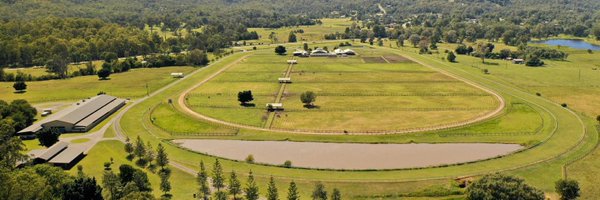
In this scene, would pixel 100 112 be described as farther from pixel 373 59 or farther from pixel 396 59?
pixel 396 59

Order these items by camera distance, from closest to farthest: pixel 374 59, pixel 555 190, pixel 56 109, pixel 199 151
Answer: pixel 555 190 < pixel 199 151 < pixel 56 109 < pixel 374 59

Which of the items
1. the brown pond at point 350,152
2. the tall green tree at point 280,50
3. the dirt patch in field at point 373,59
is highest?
the tall green tree at point 280,50

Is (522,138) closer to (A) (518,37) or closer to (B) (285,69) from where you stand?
(B) (285,69)

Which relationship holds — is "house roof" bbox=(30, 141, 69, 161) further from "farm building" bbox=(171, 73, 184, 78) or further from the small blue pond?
the small blue pond

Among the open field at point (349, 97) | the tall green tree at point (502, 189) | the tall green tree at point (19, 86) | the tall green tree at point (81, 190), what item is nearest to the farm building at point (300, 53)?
the open field at point (349, 97)

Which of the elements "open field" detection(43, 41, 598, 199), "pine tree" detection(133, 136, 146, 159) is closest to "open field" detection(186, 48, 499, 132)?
"open field" detection(43, 41, 598, 199)

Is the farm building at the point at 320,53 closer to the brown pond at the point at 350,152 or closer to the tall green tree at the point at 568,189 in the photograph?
the brown pond at the point at 350,152

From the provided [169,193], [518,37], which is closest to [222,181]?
[169,193]
